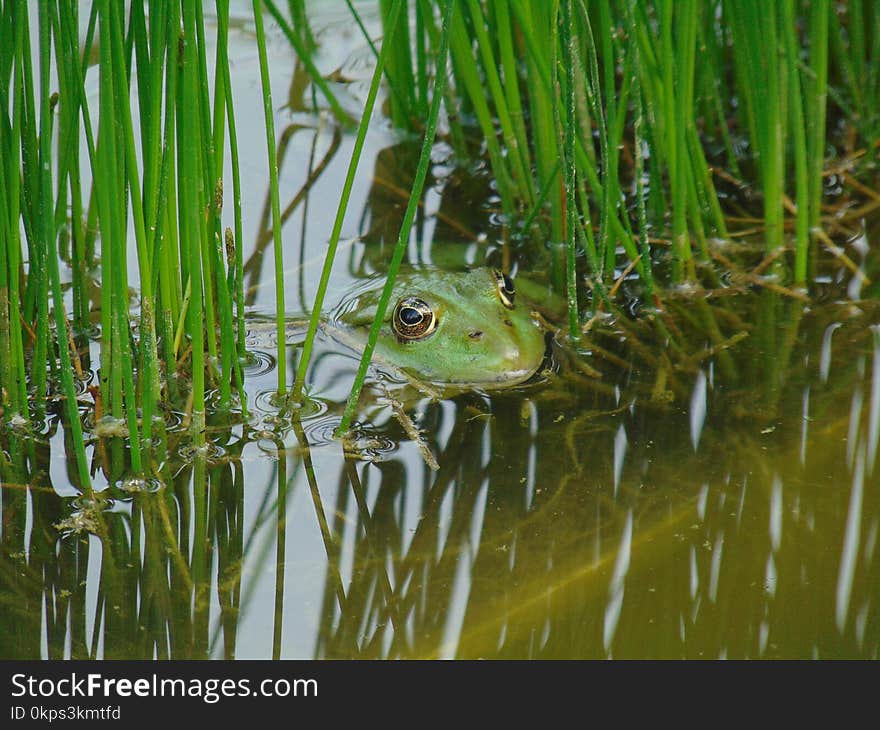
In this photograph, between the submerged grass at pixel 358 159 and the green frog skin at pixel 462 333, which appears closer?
the submerged grass at pixel 358 159

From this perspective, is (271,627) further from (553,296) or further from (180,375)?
(553,296)

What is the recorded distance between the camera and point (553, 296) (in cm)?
412

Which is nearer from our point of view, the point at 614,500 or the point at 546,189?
the point at 614,500

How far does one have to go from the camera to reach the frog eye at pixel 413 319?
11.9 ft

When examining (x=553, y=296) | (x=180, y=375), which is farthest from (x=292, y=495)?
(x=553, y=296)

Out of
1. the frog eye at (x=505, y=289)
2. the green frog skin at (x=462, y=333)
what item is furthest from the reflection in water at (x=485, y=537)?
the frog eye at (x=505, y=289)

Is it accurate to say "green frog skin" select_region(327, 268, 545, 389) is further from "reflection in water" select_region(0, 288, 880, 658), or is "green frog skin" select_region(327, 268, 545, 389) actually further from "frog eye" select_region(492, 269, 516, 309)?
"reflection in water" select_region(0, 288, 880, 658)

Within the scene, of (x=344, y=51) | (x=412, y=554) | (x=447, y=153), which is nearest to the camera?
(x=412, y=554)

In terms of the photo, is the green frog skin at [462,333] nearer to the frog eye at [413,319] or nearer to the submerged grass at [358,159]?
the frog eye at [413,319]

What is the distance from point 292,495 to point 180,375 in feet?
2.23

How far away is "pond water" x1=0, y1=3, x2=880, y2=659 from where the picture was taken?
2.60 metres

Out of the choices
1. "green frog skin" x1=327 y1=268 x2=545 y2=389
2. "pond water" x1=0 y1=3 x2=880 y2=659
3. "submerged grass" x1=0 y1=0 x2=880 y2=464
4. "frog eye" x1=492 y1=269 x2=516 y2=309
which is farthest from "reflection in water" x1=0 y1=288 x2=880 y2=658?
"frog eye" x1=492 y1=269 x2=516 y2=309

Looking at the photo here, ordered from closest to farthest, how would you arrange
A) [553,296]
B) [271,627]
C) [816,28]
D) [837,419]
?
1. [271,627]
2. [837,419]
3. [816,28]
4. [553,296]

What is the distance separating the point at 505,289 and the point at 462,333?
291mm
